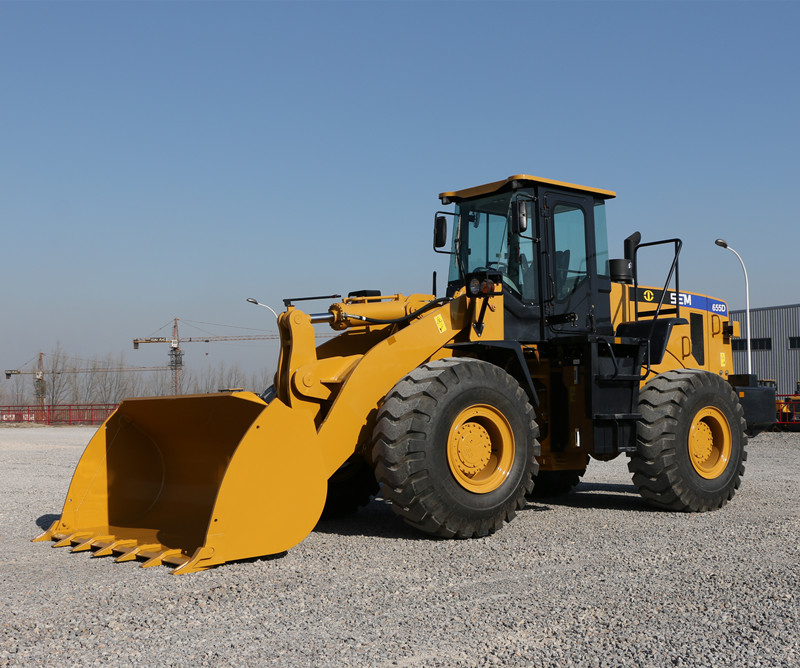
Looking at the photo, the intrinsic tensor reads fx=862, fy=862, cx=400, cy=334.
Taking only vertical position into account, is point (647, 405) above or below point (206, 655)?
above

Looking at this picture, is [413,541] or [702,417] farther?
[702,417]

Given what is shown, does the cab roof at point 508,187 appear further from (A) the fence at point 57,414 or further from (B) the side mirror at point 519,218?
(A) the fence at point 57,414

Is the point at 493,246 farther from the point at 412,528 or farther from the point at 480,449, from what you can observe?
the point at 412,528

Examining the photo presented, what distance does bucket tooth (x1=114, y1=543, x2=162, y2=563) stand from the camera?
644 cm

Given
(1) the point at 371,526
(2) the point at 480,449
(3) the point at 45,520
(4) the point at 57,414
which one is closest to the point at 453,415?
(2) the point at 480,449

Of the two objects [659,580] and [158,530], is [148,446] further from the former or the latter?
[659,580]

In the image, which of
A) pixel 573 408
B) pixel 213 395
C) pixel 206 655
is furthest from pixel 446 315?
pixel 206 655

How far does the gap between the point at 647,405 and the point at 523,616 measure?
4495 millimetres

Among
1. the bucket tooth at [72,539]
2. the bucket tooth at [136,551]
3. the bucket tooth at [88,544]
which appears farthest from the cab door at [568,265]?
the bucket tooth at [72,539]

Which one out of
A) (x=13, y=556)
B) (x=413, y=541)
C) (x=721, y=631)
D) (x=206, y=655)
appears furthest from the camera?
(x=413, y=541)

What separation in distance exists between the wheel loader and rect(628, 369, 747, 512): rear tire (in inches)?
0.8

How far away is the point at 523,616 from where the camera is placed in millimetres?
4879

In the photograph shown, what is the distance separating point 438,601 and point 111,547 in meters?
2.91

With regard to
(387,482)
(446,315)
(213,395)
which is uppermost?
(446,315)
